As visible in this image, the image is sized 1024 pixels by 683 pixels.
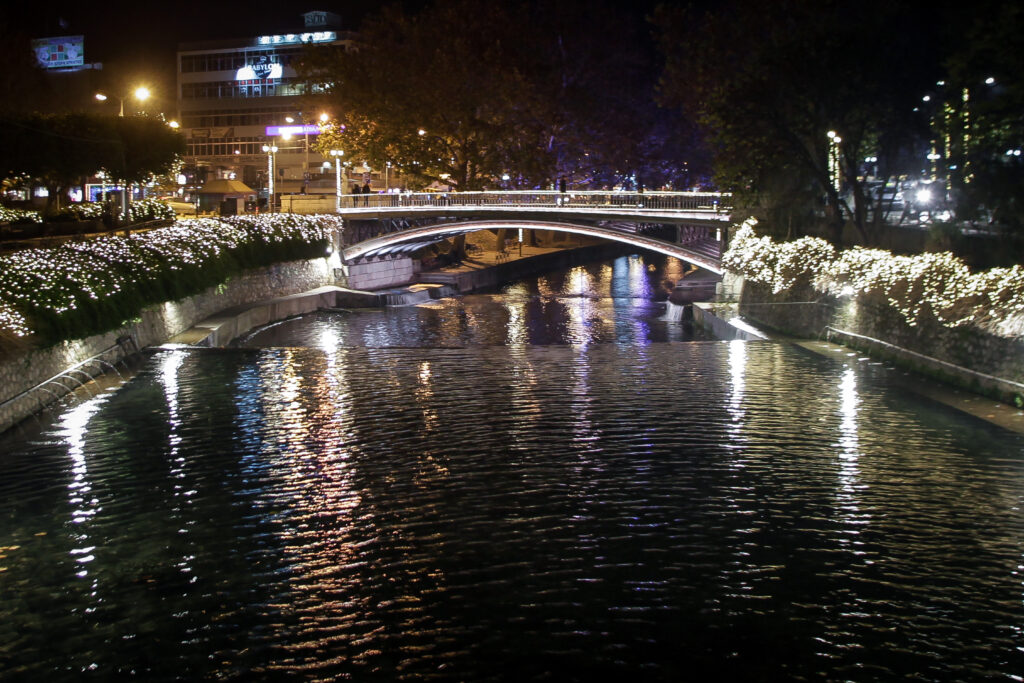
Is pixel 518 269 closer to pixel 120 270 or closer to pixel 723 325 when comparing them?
pixel 723 325

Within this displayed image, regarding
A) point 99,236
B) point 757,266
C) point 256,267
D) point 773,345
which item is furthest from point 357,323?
point 773,345

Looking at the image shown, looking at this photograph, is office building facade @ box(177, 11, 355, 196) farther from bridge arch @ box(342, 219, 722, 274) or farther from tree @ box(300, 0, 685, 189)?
bridge arch @ box(342, 219, 722, 274)

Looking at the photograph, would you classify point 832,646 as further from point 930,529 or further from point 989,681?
point 930,529

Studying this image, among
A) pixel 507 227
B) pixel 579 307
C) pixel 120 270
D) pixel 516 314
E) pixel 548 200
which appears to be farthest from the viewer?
pixel 548 200

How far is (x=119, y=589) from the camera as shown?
1246cm

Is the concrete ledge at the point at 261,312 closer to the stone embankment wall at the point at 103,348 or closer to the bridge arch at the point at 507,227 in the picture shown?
the stone embankment wall at the point at 103,348

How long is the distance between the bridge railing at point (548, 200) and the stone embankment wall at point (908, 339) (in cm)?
875

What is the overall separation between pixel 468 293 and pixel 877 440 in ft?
132

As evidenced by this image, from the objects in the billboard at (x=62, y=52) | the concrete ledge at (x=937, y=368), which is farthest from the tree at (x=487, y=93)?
the billboard at (x=62, y=52)

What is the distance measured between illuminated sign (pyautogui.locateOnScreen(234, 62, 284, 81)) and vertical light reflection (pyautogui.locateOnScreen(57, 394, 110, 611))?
3147 inches

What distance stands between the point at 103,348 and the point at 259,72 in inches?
3050

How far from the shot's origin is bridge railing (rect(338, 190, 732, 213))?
46.4m

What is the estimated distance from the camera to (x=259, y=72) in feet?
326

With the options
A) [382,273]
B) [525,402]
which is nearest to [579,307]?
[382,273]
